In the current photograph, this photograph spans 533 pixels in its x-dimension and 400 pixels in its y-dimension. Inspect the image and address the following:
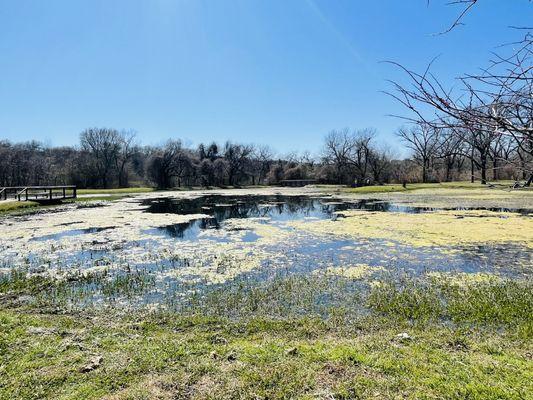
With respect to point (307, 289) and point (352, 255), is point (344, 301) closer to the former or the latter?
point (307, 289)

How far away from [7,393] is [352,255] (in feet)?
25.6

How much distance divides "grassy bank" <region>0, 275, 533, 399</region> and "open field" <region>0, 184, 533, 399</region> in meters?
0.02

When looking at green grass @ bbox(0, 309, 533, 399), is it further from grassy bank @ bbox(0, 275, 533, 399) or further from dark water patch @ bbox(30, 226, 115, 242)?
dark water patch @ bbox(30, 226, 115, 242)

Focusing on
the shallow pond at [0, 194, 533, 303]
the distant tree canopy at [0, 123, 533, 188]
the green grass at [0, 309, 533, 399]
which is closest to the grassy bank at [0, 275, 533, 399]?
the green grass at [0, 309, 533, 399]

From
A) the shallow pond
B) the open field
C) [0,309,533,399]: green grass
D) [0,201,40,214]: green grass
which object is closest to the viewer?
[0,309,533,399]: green grass

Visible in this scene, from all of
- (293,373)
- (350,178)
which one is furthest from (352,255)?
(350,178)

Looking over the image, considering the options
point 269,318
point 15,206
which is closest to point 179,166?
point 15,206

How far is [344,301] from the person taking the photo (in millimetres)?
5816

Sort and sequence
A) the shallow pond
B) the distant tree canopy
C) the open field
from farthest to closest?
1. the distant tree canopy
2. the shallow pond
3. the open field

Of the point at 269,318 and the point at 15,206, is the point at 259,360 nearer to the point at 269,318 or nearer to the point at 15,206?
the point at 269,318

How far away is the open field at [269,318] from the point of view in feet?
10.6

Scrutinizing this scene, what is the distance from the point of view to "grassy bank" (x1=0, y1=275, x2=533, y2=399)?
10.3ft

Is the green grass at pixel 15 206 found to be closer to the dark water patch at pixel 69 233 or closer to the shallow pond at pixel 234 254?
the shallow pond at pixel 234 254

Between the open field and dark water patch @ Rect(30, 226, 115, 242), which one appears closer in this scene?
the open field
